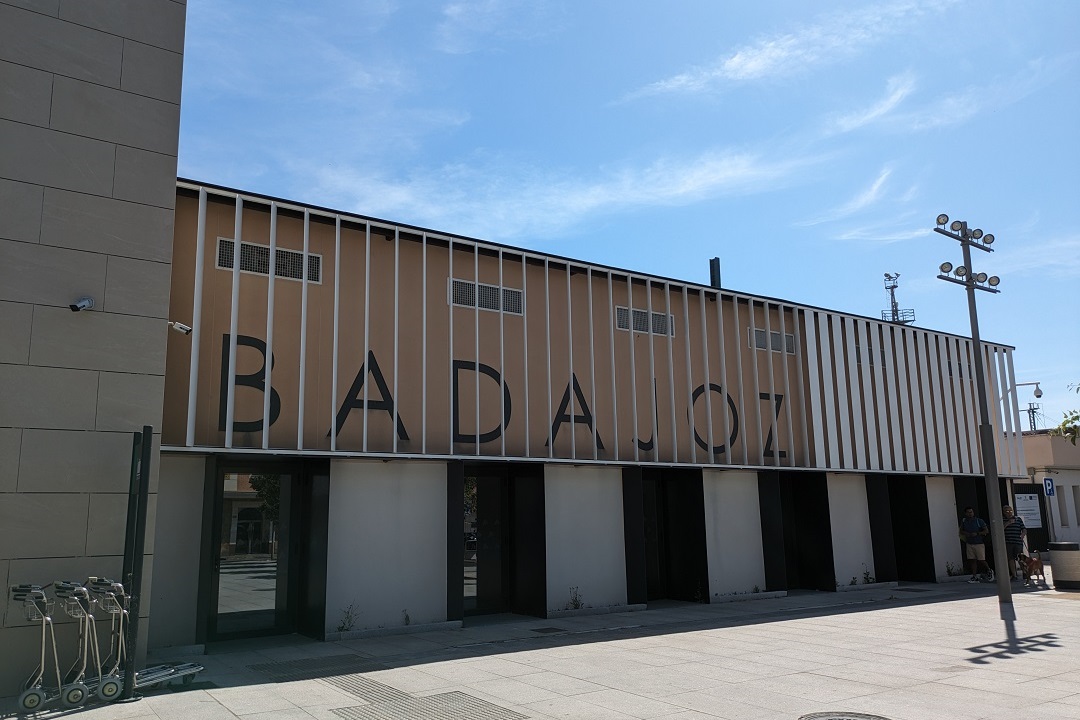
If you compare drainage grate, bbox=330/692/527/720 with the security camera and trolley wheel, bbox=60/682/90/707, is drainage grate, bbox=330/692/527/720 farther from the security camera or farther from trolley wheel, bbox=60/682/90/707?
the security camera

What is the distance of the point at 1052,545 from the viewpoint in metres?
18.5

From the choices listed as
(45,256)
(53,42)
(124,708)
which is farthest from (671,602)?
(53,42)

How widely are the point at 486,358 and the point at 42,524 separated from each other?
7.37 meters

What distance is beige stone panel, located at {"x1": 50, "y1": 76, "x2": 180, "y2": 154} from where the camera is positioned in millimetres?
9711

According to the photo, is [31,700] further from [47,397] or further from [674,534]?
[674,534]

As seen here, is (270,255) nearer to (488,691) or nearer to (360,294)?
(360,294)

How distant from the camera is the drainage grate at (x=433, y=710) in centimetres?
756

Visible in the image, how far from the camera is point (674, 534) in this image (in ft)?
57.4

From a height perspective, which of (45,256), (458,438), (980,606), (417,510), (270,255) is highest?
(270,255)

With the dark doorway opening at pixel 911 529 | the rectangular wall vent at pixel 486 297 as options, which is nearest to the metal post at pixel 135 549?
the rectangular wall vent at pixel 486 297

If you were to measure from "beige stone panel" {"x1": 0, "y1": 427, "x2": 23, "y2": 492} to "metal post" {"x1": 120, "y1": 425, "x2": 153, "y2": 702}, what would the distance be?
1.21 metres

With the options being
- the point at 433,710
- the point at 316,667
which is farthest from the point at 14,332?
the point at 433,710

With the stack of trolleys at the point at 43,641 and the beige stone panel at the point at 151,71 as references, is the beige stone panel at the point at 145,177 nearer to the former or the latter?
the beige stone panel at the point at 151,71

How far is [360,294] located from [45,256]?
4.73 meters
